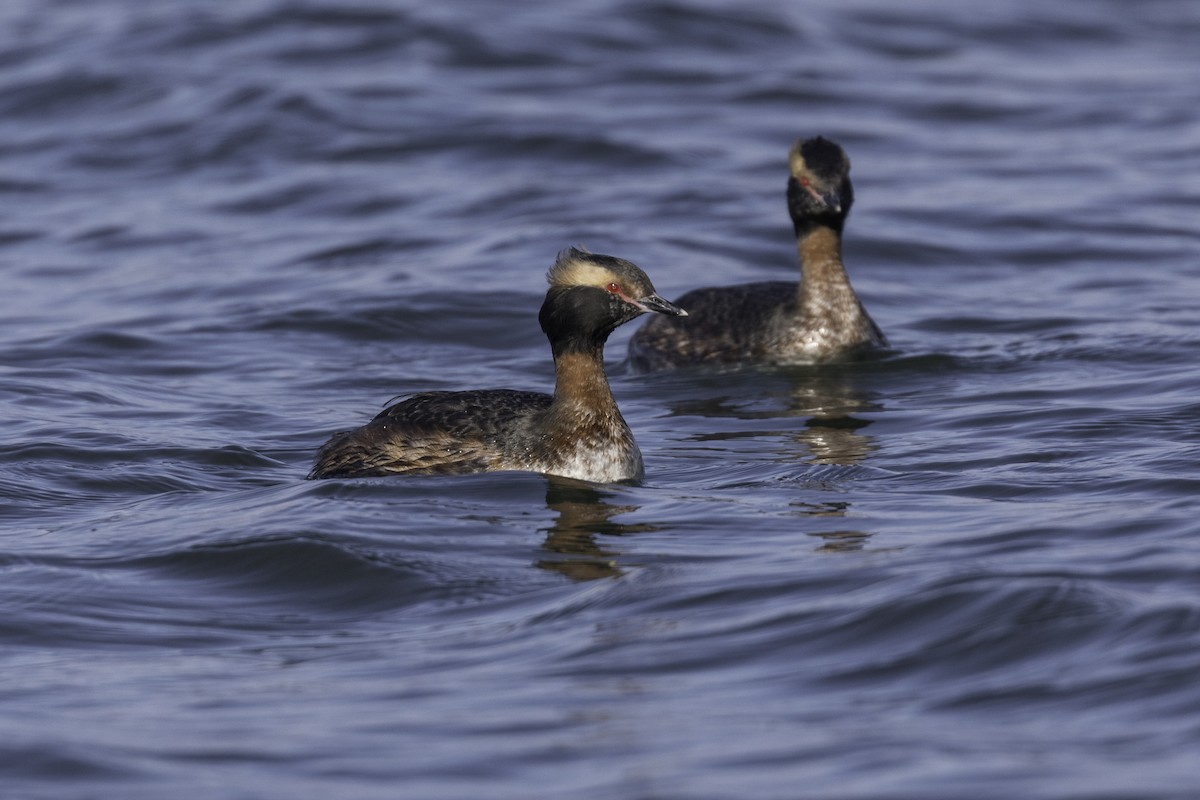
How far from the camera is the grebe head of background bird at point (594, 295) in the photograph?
11.1m

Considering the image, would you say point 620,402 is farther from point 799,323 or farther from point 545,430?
point 545,430

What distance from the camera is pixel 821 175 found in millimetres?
15266

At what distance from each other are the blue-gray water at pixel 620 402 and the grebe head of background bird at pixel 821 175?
1313 mm

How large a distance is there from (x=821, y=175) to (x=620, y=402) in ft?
7.44

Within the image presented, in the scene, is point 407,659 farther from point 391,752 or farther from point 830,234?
point 830,234

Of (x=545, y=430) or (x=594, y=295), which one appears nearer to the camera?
(x=594, y=295)

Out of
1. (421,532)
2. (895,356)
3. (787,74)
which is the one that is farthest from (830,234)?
(787,74)

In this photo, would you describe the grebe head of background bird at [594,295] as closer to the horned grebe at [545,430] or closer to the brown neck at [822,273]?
the horned grebe at [545,430]

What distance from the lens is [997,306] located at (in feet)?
59.7

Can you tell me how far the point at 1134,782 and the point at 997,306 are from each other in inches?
462

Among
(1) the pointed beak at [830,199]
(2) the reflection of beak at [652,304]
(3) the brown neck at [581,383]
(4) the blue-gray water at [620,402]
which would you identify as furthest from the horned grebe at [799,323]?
(2) the reflection of beak at [652,304]

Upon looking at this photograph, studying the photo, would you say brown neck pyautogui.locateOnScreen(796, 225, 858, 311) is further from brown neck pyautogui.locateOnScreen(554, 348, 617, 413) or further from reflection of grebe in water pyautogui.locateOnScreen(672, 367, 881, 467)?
brown neck pyautogui.locateOnScreen(554, 348, 617, 413)

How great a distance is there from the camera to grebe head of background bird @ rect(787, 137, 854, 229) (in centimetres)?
1525

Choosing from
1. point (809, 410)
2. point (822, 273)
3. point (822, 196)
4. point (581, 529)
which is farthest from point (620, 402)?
point (581, 529)
